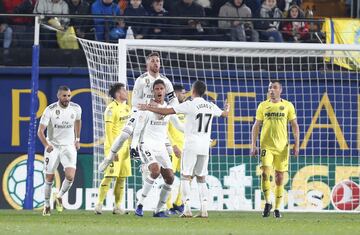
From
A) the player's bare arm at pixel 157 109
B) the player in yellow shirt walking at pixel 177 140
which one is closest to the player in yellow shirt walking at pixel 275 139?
the player in yellow shirt walking at pixel 177 140

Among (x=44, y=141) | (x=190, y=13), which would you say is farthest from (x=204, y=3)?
(x=44, y=141)

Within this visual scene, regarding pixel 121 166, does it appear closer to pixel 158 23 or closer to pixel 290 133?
pixel 290 133

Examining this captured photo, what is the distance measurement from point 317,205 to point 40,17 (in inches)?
258

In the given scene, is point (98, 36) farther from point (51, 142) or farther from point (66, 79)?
point (51, 142)

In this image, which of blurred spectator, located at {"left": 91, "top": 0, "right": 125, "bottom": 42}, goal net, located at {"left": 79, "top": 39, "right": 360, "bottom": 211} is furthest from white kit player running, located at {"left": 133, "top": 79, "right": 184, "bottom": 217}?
blurred spectator, located at {"left": 91, "top": 0, "right": 125, "bottom": 42}

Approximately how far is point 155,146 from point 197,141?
25.2 inches

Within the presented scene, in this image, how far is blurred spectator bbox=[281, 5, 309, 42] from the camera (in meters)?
26.6

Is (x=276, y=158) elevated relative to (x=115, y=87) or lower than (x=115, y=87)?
lower

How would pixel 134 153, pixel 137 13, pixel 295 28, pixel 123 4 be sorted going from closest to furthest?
1. pixel 134 153
2. pixel 137 13
3. pixel 295 28
4. pixel 123 4

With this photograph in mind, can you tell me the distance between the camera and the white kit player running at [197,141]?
19.5m

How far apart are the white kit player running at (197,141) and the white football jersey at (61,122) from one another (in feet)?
8.16

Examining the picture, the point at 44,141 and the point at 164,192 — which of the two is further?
the point at 44,141

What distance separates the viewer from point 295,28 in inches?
1064

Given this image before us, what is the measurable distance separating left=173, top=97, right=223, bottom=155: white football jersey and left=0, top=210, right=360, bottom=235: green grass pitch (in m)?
1.13
